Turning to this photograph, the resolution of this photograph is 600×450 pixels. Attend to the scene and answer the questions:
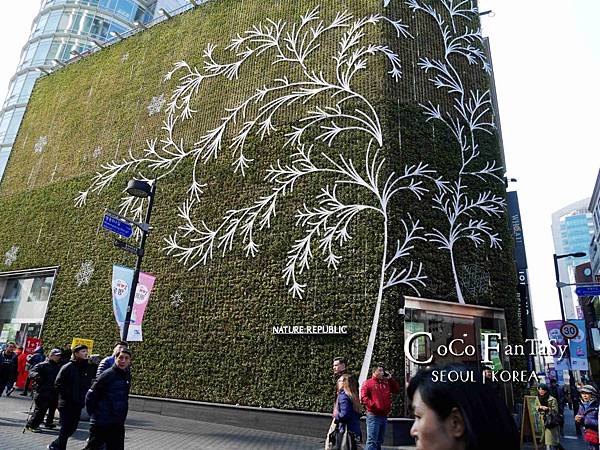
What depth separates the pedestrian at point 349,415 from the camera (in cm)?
605

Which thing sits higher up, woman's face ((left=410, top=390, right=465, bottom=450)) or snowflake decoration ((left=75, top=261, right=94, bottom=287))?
snowflake decoration ((left=75, top=261, right=94, bottom=287))

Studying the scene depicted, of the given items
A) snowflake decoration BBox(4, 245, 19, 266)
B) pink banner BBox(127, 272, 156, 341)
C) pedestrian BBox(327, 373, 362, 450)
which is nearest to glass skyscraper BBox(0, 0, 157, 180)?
snowflake decoration BBox(4, 245, 19, 266)

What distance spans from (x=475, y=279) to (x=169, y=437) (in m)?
8.48

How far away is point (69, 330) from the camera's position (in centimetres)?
1563

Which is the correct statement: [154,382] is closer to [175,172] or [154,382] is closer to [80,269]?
[80,269]

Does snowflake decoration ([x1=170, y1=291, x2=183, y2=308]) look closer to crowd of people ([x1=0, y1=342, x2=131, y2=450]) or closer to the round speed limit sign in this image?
crowd of people ([x1=0, y1=342, x2=131, y2=450])

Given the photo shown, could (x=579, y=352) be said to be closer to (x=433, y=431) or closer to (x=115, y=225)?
(x=115, y=225)

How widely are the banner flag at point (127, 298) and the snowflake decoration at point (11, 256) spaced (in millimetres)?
12677

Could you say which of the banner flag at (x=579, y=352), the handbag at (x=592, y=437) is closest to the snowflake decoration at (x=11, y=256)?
the handbag at (x=592, y=437)

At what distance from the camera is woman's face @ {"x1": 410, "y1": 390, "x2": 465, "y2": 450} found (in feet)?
4.10

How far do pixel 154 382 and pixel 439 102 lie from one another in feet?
39.9

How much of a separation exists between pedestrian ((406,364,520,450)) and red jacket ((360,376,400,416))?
6.69 m

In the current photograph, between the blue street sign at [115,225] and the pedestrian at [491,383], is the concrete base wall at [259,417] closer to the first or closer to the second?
the pedestrian at [491,383]

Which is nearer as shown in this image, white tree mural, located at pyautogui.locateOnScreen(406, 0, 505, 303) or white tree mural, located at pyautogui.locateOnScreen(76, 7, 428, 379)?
white tree mural, located at pyautogui.locateOnScreen(76, 7, 428, 379)
